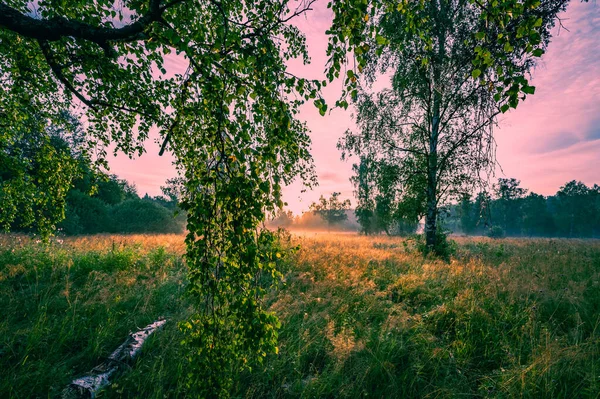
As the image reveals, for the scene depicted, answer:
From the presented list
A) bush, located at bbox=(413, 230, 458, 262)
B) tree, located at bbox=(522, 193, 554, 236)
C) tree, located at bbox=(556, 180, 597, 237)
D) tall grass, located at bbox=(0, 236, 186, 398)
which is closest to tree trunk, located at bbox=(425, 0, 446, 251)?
bush, located at bbox=(413, 230, 458, 262)

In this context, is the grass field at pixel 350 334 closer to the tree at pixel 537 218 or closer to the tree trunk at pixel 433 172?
the tree trunk at pixel 433 172

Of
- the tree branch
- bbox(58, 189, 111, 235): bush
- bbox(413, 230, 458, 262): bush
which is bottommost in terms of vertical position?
bbox(413, 230, 458, 262): bush

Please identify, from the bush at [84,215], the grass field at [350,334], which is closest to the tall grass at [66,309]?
the grass field at [350,334]

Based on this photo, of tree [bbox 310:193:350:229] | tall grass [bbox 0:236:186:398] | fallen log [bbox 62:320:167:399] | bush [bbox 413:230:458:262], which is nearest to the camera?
fallen log [bbox 62:320:167:399]

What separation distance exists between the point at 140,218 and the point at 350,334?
90.6 ft

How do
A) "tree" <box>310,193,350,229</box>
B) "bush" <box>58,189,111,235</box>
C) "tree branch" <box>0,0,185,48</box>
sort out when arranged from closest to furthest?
"tree branch" <box>0,0,185,48</box>, "bush" <box>58,189,111,235</box>, "tree" <box>310,193,350,229</box>

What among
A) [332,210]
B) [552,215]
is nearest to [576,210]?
[552,215]

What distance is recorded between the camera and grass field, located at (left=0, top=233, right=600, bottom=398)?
2785 mm

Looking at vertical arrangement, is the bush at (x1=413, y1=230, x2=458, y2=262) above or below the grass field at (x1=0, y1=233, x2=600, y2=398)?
above

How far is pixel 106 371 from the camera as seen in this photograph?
2.83 meters

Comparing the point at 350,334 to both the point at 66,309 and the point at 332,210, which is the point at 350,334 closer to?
the point at 66,309

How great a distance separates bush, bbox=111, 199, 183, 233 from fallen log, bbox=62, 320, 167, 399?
952 inches

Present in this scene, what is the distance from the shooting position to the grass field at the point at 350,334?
9.14 feet

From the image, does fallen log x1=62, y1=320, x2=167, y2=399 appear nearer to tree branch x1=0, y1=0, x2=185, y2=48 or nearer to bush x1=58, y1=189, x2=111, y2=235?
tree branch x1=0, y1=0, x2=185, y2=48
